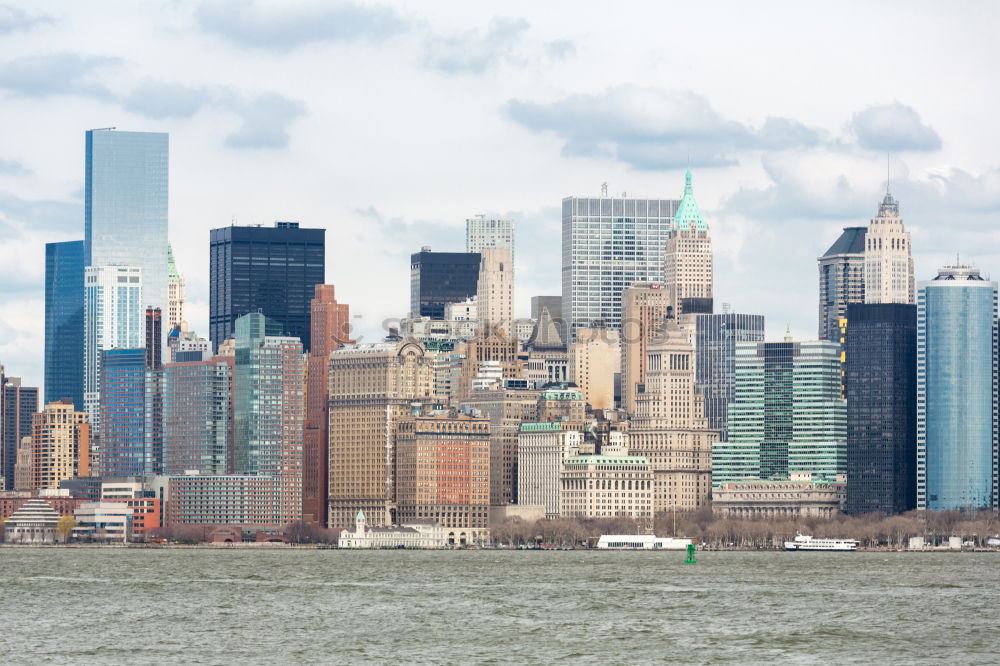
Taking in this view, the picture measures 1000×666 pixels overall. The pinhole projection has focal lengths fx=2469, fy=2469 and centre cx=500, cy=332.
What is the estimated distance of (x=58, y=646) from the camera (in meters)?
137

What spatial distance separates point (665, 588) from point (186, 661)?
75.5m

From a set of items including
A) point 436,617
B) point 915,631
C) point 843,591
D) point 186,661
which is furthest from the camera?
point 843,591

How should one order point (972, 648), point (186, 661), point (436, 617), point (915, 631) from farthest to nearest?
point (436, 617) < point (915, 631) < point (972, 648) < point (186, 661)

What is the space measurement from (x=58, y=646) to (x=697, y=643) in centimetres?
3603

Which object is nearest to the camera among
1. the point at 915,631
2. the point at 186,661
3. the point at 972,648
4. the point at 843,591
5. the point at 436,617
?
the point at 186,661

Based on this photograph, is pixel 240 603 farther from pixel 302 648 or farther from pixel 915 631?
pixel 915 631

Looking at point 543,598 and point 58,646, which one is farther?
point 543,598

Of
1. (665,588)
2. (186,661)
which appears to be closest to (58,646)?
(186,661)

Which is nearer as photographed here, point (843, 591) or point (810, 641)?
point (810, 641)

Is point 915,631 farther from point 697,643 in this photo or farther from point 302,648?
point 302,648

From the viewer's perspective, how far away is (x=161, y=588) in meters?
198

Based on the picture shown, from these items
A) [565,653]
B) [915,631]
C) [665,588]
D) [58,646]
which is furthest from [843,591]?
[58,646]

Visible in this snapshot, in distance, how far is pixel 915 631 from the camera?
149750mm

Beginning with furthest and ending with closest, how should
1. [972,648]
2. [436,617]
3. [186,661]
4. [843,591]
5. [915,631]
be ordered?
1. [843,591]
2. [436,617]
3. [915,631]
4. [972,648]
5. [186,661]
